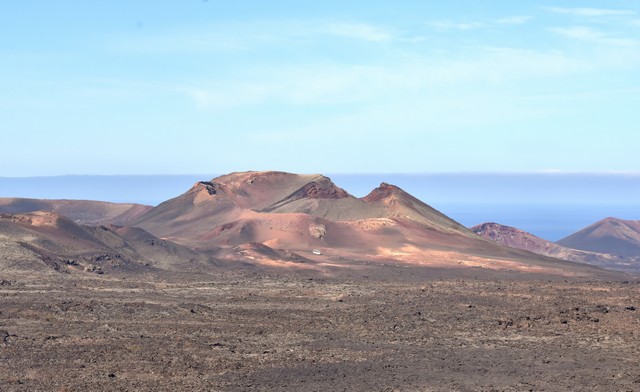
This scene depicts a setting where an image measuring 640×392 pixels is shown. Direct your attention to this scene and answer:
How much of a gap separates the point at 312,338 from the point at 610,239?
99673 millimetres

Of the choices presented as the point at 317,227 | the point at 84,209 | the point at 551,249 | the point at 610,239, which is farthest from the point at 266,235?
the point at 610,239

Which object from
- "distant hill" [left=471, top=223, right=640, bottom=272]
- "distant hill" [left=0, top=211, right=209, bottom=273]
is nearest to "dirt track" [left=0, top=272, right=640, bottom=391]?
"distant hill" [left=0, top=211, right=209, bottom=273]

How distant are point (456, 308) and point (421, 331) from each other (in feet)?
23.8

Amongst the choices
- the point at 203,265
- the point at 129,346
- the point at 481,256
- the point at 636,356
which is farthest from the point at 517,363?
the point at 481,256

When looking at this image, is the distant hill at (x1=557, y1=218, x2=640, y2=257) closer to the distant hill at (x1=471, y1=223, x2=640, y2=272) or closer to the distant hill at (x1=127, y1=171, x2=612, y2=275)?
Answer: the distant hill at (x1=471, y1=223, x2=640, y2=272)

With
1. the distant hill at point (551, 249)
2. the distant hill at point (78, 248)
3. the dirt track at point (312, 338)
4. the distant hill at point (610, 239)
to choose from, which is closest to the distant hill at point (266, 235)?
the distant hill at point (78, 248)

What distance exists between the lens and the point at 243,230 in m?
84.2

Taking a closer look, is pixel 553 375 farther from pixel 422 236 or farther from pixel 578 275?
pixel 422 236

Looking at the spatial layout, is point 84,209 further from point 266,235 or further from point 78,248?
point 78,248

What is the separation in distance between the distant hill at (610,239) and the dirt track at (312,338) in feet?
236

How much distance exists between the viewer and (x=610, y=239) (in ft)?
412

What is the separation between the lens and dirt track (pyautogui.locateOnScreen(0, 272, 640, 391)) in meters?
26.5

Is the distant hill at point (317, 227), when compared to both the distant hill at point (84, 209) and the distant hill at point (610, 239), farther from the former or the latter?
the distant hill at point (610, 239)

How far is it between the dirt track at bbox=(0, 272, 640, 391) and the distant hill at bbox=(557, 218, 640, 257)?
72027 mm
